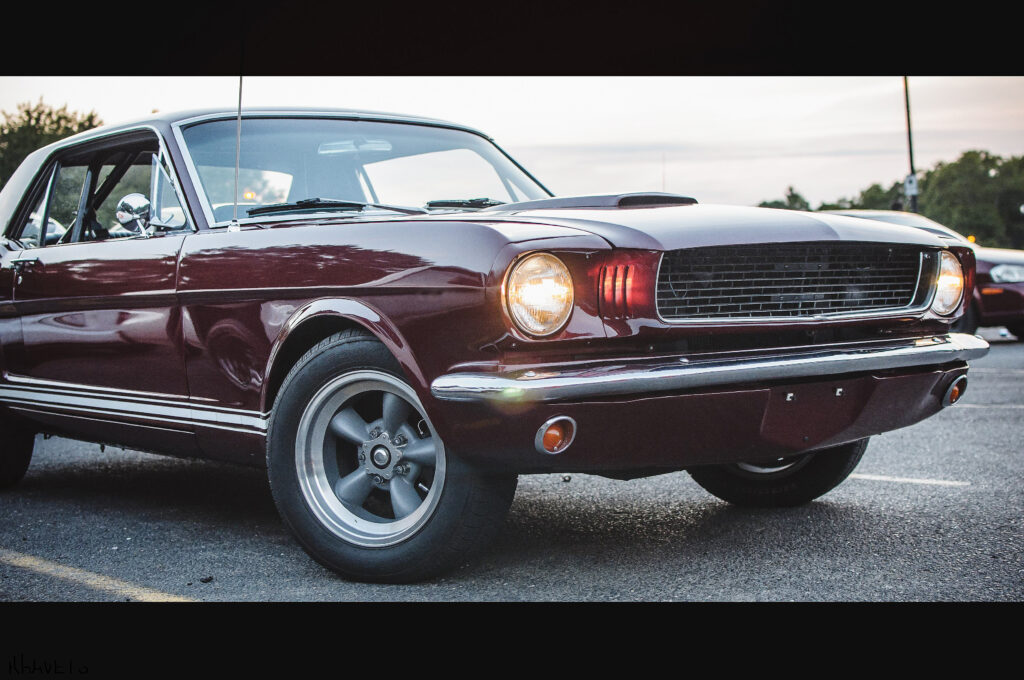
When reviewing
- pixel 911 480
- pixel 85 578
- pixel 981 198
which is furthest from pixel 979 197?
pixel 85 578

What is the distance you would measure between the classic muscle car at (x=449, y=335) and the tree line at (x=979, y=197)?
259 ft

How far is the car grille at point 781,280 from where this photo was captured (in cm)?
295

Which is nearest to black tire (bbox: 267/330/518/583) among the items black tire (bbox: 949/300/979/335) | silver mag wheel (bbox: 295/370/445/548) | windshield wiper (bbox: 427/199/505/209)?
silver mag wheel (bbox: 295/370/445/548)

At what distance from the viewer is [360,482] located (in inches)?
128

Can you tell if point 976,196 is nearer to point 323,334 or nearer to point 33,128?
point 33,128

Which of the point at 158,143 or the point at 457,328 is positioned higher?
the point at 158,143

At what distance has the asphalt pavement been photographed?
10.2ft

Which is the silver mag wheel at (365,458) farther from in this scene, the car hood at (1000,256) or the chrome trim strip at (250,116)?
the car hood at (1000,256)

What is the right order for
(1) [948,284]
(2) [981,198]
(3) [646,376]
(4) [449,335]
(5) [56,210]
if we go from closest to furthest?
(3) [646,376]
(4) [449,335]
(1) [948,284]
(5) [56,210]
(2) [981,198]

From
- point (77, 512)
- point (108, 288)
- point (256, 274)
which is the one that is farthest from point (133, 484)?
point (256, 274)

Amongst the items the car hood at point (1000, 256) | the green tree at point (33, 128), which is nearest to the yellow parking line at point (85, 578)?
the car hood at point (1000, 256)

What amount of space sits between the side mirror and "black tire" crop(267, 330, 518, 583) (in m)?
1.14

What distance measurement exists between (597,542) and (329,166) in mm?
1761
